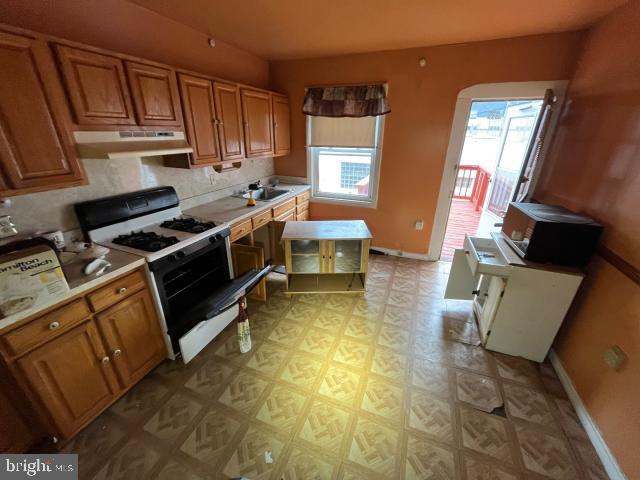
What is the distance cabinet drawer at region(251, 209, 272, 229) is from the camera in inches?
105

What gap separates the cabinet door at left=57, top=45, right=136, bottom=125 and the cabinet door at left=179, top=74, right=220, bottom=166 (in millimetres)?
447

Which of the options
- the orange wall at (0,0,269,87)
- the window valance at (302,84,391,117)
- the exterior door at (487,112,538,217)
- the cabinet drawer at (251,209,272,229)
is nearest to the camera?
the orange wall at (0,0,269,87)

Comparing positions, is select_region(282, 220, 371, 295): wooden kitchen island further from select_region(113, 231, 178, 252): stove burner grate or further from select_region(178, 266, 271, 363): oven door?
select_region(113, 231, 178, 252): stove burner grate

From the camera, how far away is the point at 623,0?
1674 millimetres

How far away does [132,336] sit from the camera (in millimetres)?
1637

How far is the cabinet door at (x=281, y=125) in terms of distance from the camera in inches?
125

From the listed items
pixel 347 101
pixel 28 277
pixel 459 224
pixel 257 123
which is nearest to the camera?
pixel 28 277

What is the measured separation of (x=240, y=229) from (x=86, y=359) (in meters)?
1.41

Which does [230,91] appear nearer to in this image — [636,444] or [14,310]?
[14,310]

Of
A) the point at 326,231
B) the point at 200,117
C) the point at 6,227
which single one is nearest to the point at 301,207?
the point at 326,231

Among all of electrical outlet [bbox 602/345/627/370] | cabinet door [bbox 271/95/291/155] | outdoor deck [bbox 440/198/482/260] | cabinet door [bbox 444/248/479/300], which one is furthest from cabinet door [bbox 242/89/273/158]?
electrical outlet [bbox 602/345/627/370]

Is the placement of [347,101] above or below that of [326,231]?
above

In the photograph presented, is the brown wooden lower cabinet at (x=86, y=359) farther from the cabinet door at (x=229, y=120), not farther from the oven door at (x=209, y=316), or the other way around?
the cabinet door at (x=229, y=120)

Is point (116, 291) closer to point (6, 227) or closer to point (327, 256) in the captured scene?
point (6, 227)
